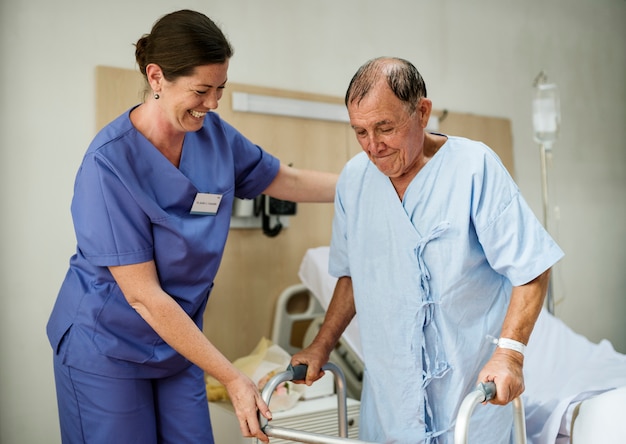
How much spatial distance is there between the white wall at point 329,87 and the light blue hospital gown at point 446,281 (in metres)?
1.47

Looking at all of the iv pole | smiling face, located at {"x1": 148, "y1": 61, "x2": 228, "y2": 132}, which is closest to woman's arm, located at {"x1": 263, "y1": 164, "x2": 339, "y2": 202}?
smiling face, located at {"x1": 148, "y1": 61, "x2": 228, "y2": 132}

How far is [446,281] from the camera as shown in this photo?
4.77 ft

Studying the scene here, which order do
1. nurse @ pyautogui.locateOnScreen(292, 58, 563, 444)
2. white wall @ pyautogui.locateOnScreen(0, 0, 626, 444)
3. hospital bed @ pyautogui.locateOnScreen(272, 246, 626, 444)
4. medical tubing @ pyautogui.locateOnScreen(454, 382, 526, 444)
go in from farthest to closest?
white wall @ pyautogui.locateOnScreen(0, 0, 626, 444), hospital bed @ pyautogui.locateOnScreen(272, 246, 626, 444), nurse @ pyautogui.locateOnScreen(292, 58, 563, 444), medical tubing @ pyautogui.locateOnScreen(454, 382, 526, 444)

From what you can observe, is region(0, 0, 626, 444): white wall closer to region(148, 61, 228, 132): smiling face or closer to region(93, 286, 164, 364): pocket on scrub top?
region(148, 61, 228, 132): smiling face

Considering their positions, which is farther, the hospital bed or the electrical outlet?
the electrical outlet

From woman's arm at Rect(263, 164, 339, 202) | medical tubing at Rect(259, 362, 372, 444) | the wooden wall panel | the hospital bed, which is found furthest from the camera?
the wooden wall panel

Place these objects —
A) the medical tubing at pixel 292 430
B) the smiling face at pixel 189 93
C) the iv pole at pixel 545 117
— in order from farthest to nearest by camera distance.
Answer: the iv pole at pixel 545 117
the smiling face at pixel 189 93
the medical tubing at pixel 292 430

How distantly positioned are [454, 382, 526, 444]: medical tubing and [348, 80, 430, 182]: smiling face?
534 millimetres

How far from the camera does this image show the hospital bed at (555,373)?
64.7 inches

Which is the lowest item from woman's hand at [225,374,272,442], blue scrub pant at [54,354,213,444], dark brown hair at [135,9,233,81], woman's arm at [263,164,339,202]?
blue scrub pant at [54,354,213,444]

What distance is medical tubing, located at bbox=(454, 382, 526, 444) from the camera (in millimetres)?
1144

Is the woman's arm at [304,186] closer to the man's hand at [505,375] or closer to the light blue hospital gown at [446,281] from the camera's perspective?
the light blue hospital gown at [446,281]

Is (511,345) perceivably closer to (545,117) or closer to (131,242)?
(131,242)

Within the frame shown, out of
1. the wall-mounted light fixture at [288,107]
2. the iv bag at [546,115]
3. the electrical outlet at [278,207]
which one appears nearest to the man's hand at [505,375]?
the electrical outlet at [278,207]
